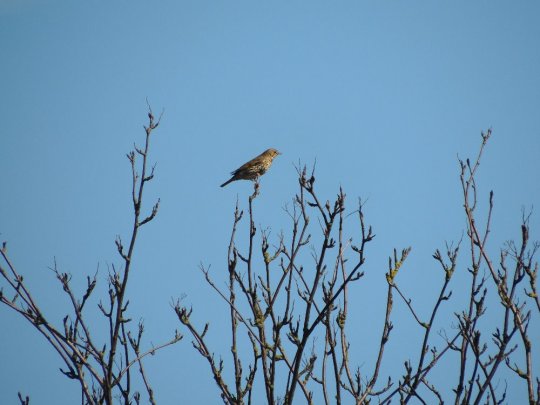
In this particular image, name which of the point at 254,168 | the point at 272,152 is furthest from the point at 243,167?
the point at 272,152

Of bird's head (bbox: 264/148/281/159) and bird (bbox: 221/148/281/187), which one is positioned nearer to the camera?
bird (bbox: 221/148/281/187)

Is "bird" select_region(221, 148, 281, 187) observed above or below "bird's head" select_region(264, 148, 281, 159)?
below

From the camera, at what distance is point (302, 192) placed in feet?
17.6

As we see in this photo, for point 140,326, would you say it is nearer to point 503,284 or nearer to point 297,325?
point 297,325

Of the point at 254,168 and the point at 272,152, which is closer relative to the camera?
the point at 254,168

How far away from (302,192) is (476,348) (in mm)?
1962

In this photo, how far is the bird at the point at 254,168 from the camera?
13391mm

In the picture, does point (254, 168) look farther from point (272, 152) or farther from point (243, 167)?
point (272, 152)

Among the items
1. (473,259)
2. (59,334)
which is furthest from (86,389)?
(473,259)

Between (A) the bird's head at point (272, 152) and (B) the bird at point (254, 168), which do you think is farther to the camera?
(A) the bird's head at point (272, 152)

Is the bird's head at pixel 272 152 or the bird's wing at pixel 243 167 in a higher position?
the bird's head at pixel 272 152

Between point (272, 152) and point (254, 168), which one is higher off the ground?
point (272, 152)

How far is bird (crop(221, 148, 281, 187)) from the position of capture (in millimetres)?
13391

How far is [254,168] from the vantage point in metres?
13.4
